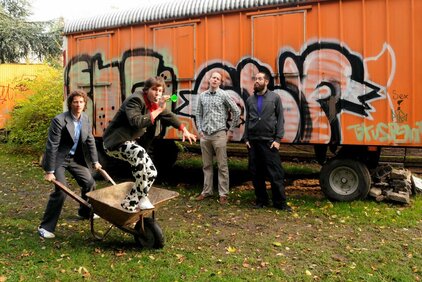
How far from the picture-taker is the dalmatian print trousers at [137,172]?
16.6 feet

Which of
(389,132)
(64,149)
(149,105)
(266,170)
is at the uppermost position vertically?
(149,105)

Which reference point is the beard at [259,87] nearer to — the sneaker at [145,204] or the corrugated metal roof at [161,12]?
the corrugated metal roof at [161,12]

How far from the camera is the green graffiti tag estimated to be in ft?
22.9

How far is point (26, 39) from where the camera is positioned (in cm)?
2575

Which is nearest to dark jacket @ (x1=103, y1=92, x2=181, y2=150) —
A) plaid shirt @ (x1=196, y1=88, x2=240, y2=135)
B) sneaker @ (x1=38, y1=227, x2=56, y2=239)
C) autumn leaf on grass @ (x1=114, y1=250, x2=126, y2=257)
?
autumn leaf on grass @ (x1=114, y1=250, x2=126, y2=257)

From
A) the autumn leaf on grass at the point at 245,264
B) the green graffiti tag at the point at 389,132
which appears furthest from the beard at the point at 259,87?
the autumn leaf on grass at the point at 245,264

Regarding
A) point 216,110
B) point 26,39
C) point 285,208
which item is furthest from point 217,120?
point 26,39

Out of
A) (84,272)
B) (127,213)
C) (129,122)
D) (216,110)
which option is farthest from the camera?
(216,110)

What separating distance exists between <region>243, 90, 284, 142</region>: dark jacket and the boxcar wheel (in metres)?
1.28

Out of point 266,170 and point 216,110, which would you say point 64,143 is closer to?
point 216,110

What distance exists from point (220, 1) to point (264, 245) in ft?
15.7

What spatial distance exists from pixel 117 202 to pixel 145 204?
0.58 meters

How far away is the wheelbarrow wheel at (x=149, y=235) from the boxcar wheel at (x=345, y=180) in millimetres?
3568

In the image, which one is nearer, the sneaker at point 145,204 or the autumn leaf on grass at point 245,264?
the autumn leaf on grass at point 245,264
